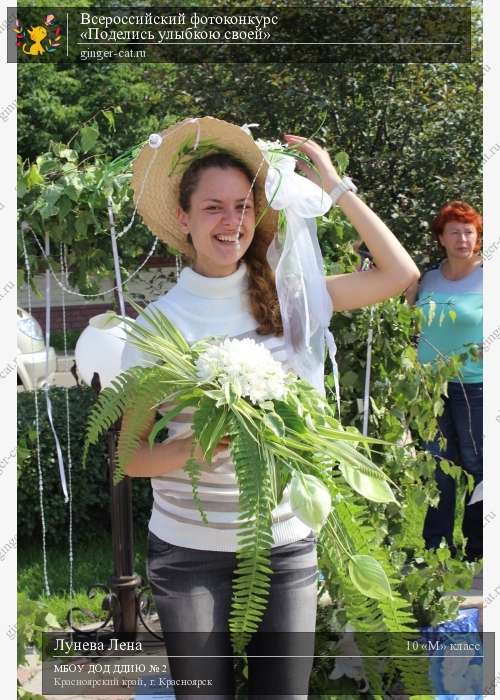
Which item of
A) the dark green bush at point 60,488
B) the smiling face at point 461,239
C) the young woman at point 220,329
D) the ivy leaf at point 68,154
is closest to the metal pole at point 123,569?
the dark green bush at point 60,488

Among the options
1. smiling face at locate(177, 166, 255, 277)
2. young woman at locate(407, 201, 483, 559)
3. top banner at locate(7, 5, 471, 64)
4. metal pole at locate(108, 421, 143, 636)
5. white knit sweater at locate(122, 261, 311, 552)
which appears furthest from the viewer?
top banner at locate(7, 5, 471, 64)

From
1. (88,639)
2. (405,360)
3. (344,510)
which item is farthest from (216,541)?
(88,639)

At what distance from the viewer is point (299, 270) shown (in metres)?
2.04

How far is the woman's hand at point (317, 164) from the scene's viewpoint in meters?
2.06

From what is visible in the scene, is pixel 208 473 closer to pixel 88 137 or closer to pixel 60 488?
pixel 88 137

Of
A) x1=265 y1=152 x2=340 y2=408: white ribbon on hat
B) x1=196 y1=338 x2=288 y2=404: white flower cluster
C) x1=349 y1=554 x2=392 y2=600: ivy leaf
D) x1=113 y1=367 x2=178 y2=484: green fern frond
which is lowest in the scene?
x1=349 y1=554 x2=392 y2=600: ivy leaf

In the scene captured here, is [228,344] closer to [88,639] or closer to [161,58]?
[88,639]

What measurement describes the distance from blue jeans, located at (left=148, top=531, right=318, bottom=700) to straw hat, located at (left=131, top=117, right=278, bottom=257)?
739 millimetres

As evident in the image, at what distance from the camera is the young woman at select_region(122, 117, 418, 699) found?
182 centimetres

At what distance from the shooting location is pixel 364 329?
3066 millimetres

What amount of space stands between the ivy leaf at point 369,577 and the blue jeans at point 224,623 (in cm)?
16

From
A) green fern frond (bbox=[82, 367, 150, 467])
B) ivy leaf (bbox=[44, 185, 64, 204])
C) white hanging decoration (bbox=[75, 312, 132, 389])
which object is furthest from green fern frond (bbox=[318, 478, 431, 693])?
ivy leaf (bbox=[44, 185, 64, 204])

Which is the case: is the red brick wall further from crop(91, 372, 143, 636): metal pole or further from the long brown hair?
the long brown hair

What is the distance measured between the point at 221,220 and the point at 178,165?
252 millimetres
